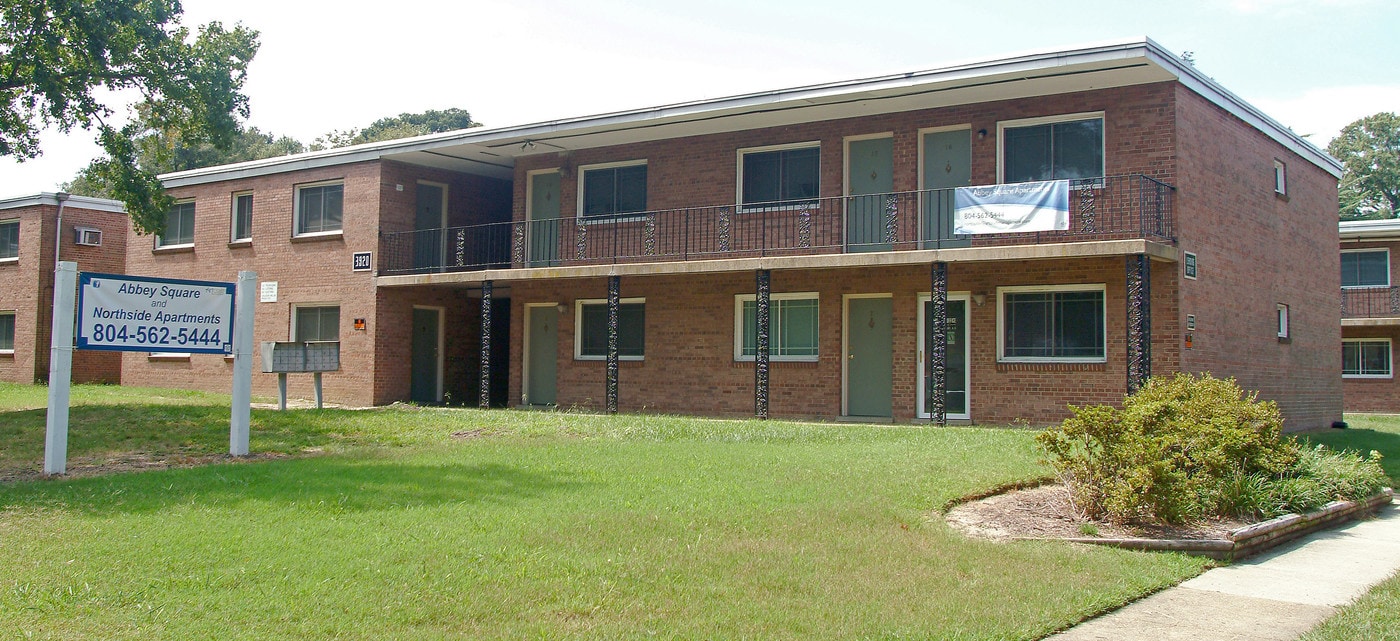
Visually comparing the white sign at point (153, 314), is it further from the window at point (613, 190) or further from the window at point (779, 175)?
the window at point (613, 190)

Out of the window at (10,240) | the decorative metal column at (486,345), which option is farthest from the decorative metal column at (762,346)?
the window at (10,240)

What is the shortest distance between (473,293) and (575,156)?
14.9 ft

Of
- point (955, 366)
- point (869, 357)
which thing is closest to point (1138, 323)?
point (955, 366)

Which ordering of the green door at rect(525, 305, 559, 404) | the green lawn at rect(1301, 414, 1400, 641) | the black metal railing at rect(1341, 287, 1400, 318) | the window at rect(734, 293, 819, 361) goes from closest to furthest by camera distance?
the green lawn at rect(1301, 414, 1400, 641) < the window at rect(734, 293, 819, 361) < the green door at rect(525, 305, 559, 404) < the black metal railing at rect(1341, 287, 1400, 318)

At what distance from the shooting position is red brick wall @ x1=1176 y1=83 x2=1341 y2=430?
16266 mm

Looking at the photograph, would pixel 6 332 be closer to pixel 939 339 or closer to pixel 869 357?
pixel 869 357

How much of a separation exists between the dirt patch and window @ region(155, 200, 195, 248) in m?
21.2

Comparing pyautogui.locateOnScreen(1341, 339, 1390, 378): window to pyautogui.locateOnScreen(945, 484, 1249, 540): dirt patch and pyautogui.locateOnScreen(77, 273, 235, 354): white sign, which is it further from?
pyautogui.locateOnScreen(77, 273, 235, 354): white sign

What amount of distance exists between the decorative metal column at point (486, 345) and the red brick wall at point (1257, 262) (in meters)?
11.2

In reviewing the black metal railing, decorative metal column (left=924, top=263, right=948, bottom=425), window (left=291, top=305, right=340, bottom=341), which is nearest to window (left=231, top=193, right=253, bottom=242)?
window (left=291, top=305, right=340, bottom=341)

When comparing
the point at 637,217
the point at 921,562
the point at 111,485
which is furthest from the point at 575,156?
the point at 921,562

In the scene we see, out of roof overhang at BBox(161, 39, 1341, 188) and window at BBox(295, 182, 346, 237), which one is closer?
roof overhang at BBox(161, 39, 1341, 188)

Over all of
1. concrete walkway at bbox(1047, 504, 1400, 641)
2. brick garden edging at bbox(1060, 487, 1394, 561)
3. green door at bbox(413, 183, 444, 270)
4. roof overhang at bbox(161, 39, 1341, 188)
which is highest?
roof overhang at bbox(161, 39, 1341, 188)

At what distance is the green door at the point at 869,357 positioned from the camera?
1816cm
